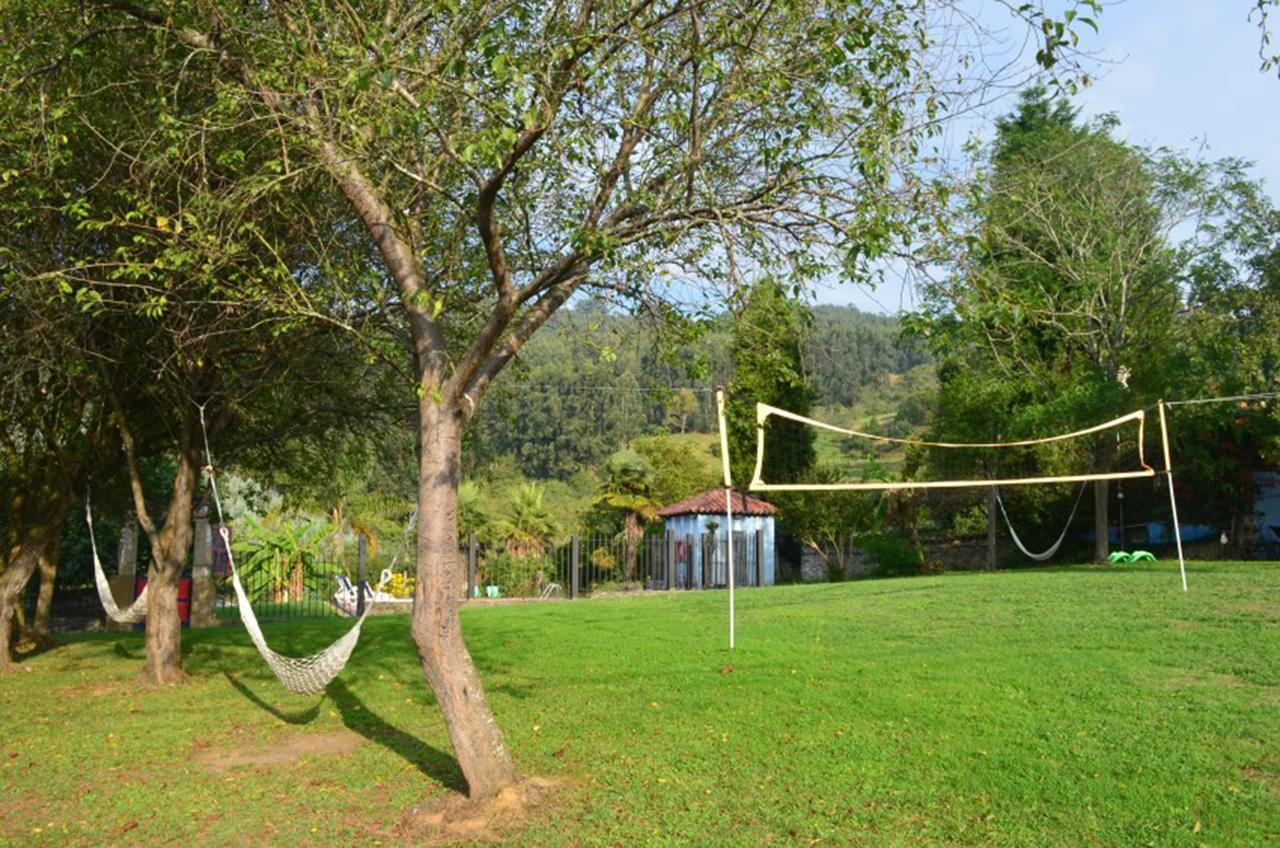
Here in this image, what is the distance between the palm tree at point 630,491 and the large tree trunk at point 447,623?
22.9m

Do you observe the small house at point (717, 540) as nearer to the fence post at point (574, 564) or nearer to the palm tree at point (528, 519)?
the fence post at point (574, 564)

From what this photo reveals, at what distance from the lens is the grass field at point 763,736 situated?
6.04 metres

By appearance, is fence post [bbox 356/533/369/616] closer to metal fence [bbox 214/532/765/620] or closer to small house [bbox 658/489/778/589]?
metal fence [bbox 214/532/765/620]

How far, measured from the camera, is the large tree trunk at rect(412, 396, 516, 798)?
658 centimetres

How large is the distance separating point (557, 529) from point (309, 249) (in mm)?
20162

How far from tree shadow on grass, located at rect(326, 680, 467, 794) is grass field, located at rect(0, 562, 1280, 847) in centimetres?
3

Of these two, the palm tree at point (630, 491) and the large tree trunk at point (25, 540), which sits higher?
the palm tree at point (630, 491)

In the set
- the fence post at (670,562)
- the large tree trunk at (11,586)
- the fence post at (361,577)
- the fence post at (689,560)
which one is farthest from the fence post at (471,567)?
the large tree trunk at (11,586)

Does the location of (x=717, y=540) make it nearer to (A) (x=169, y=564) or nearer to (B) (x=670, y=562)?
(B) (x=670, y=562)

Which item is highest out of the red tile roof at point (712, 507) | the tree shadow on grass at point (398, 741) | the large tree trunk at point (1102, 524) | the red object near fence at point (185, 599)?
the red tile roof at point (712, 507)

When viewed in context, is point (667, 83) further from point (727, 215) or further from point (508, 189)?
point (508, 189)

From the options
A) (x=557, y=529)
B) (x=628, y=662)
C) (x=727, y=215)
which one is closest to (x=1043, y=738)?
(x=727, y=215)

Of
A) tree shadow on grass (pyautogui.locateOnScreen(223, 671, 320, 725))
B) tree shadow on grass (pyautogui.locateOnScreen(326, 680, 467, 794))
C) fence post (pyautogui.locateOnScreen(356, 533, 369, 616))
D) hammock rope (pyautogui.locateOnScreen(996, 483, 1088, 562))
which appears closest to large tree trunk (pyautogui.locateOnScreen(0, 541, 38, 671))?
tree shadow on grass (pyautogui.locateOnScreen(223, 671, 320, 725))

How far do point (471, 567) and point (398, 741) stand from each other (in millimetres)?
13728
